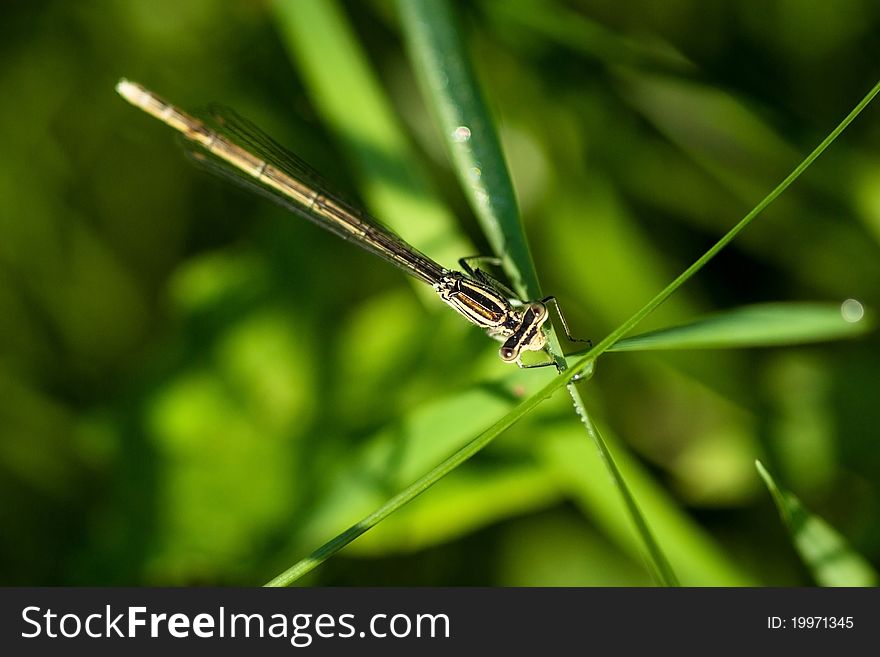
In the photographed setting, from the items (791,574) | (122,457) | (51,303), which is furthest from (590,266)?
(51,303)

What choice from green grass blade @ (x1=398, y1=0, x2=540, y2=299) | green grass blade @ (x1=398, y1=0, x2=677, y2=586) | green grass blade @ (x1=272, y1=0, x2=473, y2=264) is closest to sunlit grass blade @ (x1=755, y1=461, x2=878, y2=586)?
green grass blade @ (x1=398, y1=0, x2=677, y2=586)

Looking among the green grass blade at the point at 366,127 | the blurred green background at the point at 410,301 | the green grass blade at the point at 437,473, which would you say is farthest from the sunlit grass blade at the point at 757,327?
the green grass blade at the point at 366,127

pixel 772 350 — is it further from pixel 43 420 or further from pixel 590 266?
pixel 43 420

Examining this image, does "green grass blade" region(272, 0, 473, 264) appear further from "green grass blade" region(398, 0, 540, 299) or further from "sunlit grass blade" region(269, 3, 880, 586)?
"sunlit grass blade" region(269, 3, 880, 586)

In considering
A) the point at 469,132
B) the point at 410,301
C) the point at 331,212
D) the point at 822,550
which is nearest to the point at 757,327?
the point at 822,550

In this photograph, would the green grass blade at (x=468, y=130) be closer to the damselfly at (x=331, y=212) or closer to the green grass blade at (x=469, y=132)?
the green grass blade at (x=469, y=132)

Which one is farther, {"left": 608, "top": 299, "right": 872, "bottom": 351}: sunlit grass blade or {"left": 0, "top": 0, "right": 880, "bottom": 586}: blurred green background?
{"left": 0, "top": 0, "right": 880, "bottom": 586}: blurred green background
